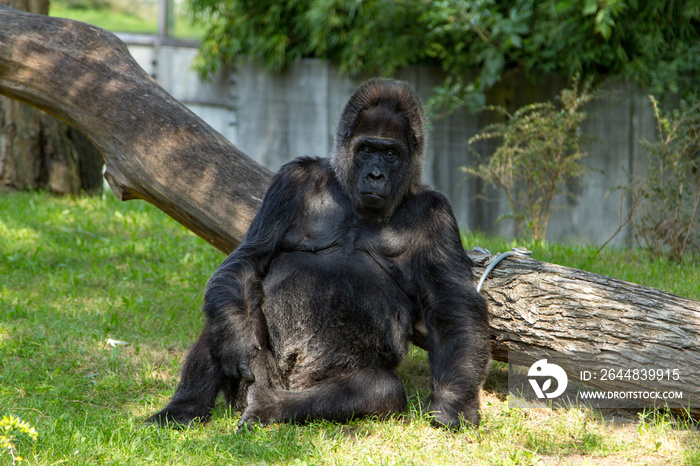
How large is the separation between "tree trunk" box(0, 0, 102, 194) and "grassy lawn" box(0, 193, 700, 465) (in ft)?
4.55

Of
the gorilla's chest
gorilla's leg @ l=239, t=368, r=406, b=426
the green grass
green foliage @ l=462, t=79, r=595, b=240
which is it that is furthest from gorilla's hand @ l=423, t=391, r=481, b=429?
the green grass

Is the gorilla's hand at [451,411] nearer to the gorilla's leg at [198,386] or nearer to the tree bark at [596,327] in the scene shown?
the tree bark at [596,327]

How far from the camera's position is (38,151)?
328 inches

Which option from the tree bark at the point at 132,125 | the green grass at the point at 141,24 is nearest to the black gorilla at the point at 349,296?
the tree bark at the point at 132,125

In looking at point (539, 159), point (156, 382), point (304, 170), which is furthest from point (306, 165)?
point (539, 159)

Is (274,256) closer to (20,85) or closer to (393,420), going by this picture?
(393,420)

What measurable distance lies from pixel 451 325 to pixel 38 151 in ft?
21.1

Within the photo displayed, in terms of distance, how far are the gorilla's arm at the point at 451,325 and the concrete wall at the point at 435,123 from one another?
5767mm

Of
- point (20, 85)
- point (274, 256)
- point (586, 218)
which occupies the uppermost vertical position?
point (20, 85)

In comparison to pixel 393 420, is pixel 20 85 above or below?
above

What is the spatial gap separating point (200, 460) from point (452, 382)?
129 cm

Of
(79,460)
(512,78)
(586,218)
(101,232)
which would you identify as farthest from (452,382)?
(512,78)

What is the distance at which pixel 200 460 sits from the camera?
10.3 ft

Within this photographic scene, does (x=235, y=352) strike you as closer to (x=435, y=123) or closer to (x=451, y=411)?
(x=451, y=411)
